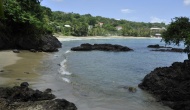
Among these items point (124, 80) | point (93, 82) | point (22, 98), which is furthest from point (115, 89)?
point (22, 98)

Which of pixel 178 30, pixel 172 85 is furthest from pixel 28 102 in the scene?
pixel 178 30

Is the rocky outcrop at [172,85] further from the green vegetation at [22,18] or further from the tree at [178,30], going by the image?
the green vegetation at [22,18]

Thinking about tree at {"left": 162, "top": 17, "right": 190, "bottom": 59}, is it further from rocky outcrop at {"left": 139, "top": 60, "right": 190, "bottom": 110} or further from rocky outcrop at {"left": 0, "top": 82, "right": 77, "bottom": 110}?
rocky outcrop at {"left": 0, "top": 82, "right": 77, "bottom": 110}

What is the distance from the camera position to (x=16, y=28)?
41125 millimetres

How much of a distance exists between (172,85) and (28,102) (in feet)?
32.6

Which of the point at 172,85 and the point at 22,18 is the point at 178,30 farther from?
the point at 22,18

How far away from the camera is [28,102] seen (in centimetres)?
1137

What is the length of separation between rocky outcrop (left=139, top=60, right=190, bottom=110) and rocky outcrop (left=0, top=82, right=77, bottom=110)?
5935 millimetres

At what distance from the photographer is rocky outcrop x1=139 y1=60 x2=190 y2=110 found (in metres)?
15.4

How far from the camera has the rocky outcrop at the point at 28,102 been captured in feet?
35.2

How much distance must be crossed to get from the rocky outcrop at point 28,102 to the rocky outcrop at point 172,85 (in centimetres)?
594

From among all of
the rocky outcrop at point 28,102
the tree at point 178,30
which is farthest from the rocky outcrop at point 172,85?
the rocky outcrop at point 28,102

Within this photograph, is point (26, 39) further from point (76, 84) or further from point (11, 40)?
point (76, 84)

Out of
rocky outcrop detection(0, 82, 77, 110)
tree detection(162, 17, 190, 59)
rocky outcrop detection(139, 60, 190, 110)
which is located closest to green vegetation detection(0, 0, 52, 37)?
tree detection(162, 17, 190, 59)
